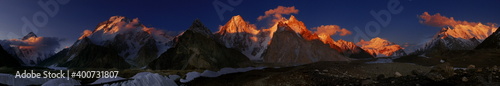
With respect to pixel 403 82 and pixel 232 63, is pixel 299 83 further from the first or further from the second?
pixel 232 63

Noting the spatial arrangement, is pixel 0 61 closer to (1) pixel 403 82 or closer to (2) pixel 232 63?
(2) pixel 232 63

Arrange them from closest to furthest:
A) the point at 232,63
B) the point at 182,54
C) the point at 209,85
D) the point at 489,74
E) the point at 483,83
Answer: the point at 483,83 < the point at 489,74 < the point at 209,85 < the point at 182,54 < the point at 232,63

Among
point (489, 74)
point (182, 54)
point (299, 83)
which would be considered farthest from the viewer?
point (182, 54)

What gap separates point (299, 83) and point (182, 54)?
475ft

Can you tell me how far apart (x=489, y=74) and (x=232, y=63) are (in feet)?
521

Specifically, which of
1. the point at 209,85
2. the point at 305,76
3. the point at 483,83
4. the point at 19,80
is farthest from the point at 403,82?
the point at 19,80

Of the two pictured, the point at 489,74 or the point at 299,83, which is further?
the point at 299,83

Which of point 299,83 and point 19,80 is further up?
point 19,80

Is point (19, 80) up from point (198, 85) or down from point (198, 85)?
up

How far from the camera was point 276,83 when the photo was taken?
2408 cm

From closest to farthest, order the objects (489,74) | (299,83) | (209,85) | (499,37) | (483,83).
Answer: (483,83) < (489,74) < (299,83) < (209,85) < (499,37)

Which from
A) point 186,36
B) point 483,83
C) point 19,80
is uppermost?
point 186,36

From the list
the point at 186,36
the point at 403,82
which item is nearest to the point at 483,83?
the point at 403,82

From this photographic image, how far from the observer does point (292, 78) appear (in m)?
25.2
